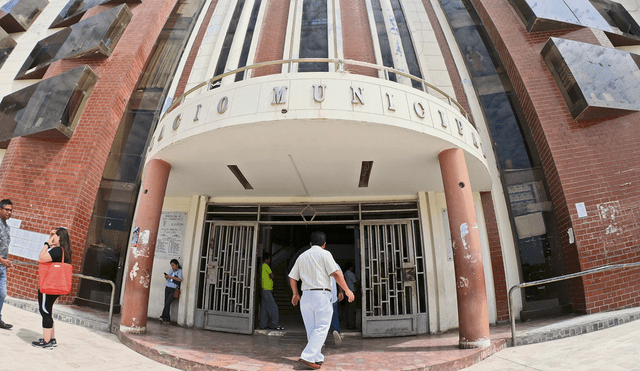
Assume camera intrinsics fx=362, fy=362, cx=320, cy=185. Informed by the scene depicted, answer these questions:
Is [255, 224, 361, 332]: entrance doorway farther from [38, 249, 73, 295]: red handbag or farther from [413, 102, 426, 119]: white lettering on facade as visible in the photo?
[38, 249, 73, 295]: red handbag

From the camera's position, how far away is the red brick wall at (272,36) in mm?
10258

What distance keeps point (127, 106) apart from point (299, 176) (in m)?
6.08

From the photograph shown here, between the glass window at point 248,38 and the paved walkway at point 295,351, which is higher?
the glass window at point 248,38

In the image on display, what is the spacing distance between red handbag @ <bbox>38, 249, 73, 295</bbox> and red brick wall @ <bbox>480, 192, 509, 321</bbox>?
312 inches

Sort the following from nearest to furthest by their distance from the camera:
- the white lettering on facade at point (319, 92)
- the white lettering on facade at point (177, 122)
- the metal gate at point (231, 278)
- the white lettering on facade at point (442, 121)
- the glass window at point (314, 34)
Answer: the white lettering on facade at point (319, 92), the white lettering on facade at point (442, 121), the white lettering on facade at point (177, 122), the metal gate at point (231, 278), the glass window at point (314, 34)

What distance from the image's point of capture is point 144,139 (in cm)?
1000

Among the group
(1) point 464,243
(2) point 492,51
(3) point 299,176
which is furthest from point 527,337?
(2) point 492,51

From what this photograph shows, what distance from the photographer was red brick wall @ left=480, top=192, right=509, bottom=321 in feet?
26.0

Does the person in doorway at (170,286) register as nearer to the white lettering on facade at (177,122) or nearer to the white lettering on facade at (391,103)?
the white lettering on facade at (177,122)

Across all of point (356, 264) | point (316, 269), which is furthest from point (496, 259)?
point (316, 269)

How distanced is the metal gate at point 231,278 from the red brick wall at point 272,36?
4561 millimetres

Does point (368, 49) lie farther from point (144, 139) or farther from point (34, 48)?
point (34, 48)

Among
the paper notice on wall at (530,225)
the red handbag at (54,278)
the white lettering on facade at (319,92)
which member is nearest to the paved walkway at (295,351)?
the red handbag at (54,278)

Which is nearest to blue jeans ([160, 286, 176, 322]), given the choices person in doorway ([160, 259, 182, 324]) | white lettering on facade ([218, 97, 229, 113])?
person in doorway ([160, 259, 182, 324])
